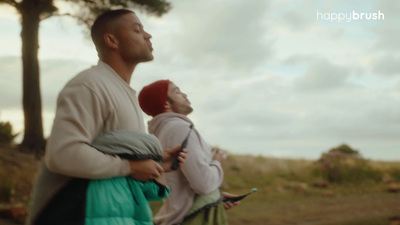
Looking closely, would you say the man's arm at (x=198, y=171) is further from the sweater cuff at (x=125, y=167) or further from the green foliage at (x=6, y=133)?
the green foliage at (x=6, y=133)

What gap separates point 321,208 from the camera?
10.4 metres

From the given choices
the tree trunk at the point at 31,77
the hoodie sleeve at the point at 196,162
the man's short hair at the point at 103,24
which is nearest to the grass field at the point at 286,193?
the tree trunk at the point at 31,77

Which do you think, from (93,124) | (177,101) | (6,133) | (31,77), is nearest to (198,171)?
(177,101)

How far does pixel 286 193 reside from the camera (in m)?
12.3

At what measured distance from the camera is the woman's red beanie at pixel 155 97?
3113 mm

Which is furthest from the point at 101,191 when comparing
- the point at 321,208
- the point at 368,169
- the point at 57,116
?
the point at 368,169

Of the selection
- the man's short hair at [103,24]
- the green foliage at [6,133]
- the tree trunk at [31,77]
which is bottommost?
the man's short hair at [103,24]

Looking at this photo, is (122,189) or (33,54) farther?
(33,54)

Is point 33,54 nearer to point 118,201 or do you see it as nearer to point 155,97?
point 155,97

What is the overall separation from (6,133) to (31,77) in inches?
54.9

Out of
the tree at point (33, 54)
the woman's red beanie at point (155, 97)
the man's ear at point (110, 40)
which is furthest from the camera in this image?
the tree at point (33, 54)

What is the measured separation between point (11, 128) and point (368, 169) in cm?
903

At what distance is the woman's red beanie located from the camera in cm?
311

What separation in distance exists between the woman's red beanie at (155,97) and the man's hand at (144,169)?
1005mm
